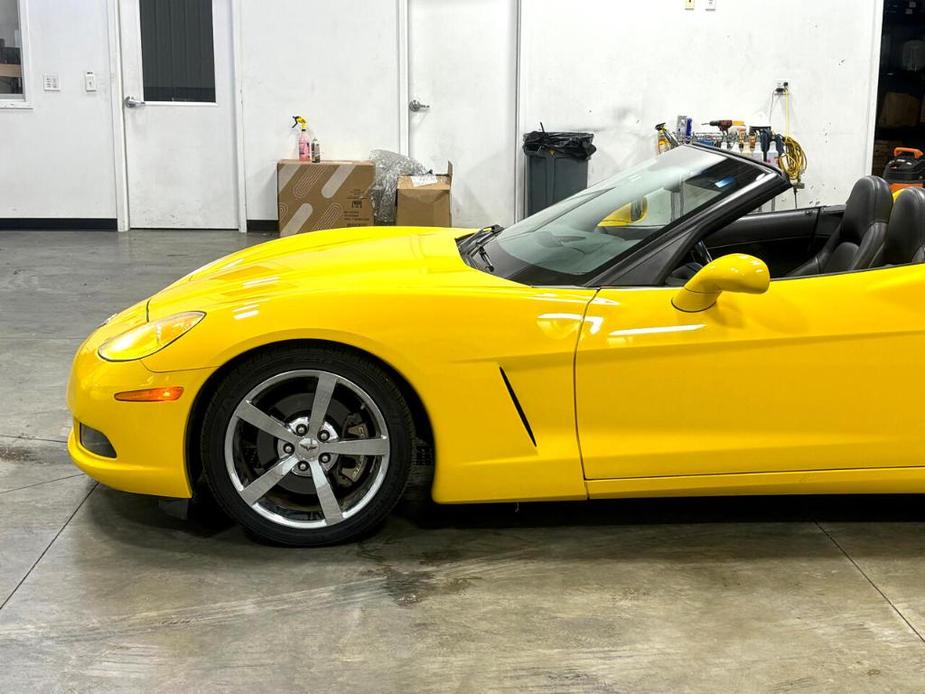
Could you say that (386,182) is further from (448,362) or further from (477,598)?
(477,598)

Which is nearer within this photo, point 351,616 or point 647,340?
point 351,616

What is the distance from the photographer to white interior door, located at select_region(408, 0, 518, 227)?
10453mm

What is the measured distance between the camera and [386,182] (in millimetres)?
10086

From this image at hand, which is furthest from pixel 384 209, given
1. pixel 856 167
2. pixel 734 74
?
pixel 856 167

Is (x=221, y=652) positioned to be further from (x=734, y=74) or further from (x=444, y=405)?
(x=734, y=74)

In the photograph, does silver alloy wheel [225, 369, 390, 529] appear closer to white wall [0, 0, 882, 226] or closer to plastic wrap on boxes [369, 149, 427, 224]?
plastic wrap on boxes [369, 149, 427, 224]

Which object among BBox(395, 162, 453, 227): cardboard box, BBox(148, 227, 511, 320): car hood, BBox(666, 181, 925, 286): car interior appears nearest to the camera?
BBox(148, 227, 511, 320): car hood

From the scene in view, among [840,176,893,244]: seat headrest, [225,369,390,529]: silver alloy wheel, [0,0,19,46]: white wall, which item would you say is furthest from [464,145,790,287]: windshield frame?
[0,0,19,46]: white wall

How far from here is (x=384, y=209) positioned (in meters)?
10.1

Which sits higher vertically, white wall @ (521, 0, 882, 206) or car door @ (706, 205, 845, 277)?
white wall @ (521, 0, 882, 206)

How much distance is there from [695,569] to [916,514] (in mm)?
896

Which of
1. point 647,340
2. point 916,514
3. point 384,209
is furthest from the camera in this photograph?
point 384,209

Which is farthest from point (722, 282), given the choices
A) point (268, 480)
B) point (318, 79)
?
point (318, 79)

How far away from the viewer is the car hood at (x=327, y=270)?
3.17 metres
